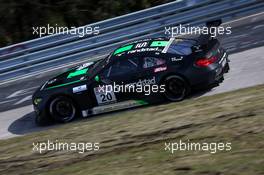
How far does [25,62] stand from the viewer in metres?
16.1

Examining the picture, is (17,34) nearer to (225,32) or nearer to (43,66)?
(43,66)

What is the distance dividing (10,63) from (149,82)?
19.2ft

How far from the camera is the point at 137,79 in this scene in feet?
38.4

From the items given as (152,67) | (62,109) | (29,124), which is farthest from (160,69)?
(29,124)

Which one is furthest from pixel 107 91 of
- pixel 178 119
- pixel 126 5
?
pixel 126 5

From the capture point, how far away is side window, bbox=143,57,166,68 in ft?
38.1

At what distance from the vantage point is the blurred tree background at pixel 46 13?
20.3 meters

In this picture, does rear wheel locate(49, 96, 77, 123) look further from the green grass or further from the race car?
the green grass

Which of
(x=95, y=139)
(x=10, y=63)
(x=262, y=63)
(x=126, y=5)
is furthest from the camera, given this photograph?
(x=126, y=5)

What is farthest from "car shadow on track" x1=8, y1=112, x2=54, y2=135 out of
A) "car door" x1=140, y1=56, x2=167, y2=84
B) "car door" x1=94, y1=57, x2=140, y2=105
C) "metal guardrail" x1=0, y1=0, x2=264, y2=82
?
"metal guardrail" x1=0, y1=0, x2=264, y2=82

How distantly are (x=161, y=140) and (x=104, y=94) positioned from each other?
356cm

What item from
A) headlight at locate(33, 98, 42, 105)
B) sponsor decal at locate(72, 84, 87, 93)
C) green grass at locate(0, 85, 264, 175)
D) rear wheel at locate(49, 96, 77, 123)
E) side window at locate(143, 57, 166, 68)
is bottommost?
green grass at locate(0, 85, 264, 175)

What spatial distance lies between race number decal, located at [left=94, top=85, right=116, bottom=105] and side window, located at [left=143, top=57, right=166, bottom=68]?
2.87 feet

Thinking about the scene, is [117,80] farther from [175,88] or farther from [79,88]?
[175,88]
